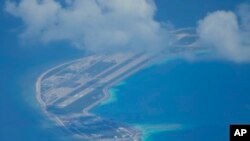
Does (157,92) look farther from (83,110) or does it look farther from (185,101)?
(83,110)

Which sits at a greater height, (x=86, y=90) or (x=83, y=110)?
(x=86, y=90)

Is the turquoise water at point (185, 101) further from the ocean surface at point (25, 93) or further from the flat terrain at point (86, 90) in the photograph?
the ocean surface at point (25, 93)

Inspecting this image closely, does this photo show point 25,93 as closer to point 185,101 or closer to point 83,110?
point 83,110

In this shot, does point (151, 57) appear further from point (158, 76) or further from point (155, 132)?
point (155, 132)

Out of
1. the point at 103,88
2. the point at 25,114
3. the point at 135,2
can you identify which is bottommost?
the point at 25,114

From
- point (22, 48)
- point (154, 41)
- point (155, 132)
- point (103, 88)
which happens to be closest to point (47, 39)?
point (22, 48)

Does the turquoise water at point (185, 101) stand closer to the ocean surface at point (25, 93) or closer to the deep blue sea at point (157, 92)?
the deep blue sea at point (157, 92)

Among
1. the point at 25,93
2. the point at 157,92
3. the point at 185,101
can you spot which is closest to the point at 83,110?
the point at 25,93

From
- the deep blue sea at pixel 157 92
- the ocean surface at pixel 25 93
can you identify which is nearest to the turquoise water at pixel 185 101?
the deep blue sea at pixel 157 92
